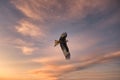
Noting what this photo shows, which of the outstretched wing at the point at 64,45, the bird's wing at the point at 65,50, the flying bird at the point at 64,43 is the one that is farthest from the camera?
the flying bird at the point at 64,43

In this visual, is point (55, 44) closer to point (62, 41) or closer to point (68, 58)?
point (62, 41)

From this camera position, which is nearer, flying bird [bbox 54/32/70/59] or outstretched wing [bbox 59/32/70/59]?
outstretched wing [bbox 59/32/70/59]

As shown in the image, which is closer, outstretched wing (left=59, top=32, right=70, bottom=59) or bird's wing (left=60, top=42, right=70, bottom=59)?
bird's wing (left=60, top=42, right=70, bottom=59)

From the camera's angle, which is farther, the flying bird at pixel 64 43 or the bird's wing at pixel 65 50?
the flying bird at pixel 64 43

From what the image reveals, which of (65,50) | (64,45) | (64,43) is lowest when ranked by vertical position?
(65,50)

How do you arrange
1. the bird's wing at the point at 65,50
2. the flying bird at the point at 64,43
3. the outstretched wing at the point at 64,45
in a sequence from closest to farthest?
1. the bird's wing at the point at 65,50
2. the outstretched wing at the point at 64,45
3. the flying bird at the point at 64,43

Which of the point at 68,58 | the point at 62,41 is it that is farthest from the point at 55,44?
the point at 68,58

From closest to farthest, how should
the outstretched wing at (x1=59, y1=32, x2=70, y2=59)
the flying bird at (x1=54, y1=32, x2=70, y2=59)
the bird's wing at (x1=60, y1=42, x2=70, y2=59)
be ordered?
the bird's wing at (x1=60, y1=42, x2=70, y2=59), the outstretched wing at (x1=59, y1=32, x2=70, y2=59), the flying bird at (x1=54, y1=32, x2=70, y2=59)

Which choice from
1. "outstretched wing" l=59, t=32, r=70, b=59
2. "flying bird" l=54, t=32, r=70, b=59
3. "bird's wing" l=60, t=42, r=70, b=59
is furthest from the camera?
"flying bird" l=54, t=32, r=70, b=59

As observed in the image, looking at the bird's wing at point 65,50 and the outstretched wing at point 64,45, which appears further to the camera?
the outstretched wing at point 64,45

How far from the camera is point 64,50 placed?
32938 millimetres

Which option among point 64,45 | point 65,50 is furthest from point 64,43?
point 65,50

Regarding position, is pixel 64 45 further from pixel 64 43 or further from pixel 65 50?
pixel 65 50

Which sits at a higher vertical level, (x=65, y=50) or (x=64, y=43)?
(x=64, y=43)
